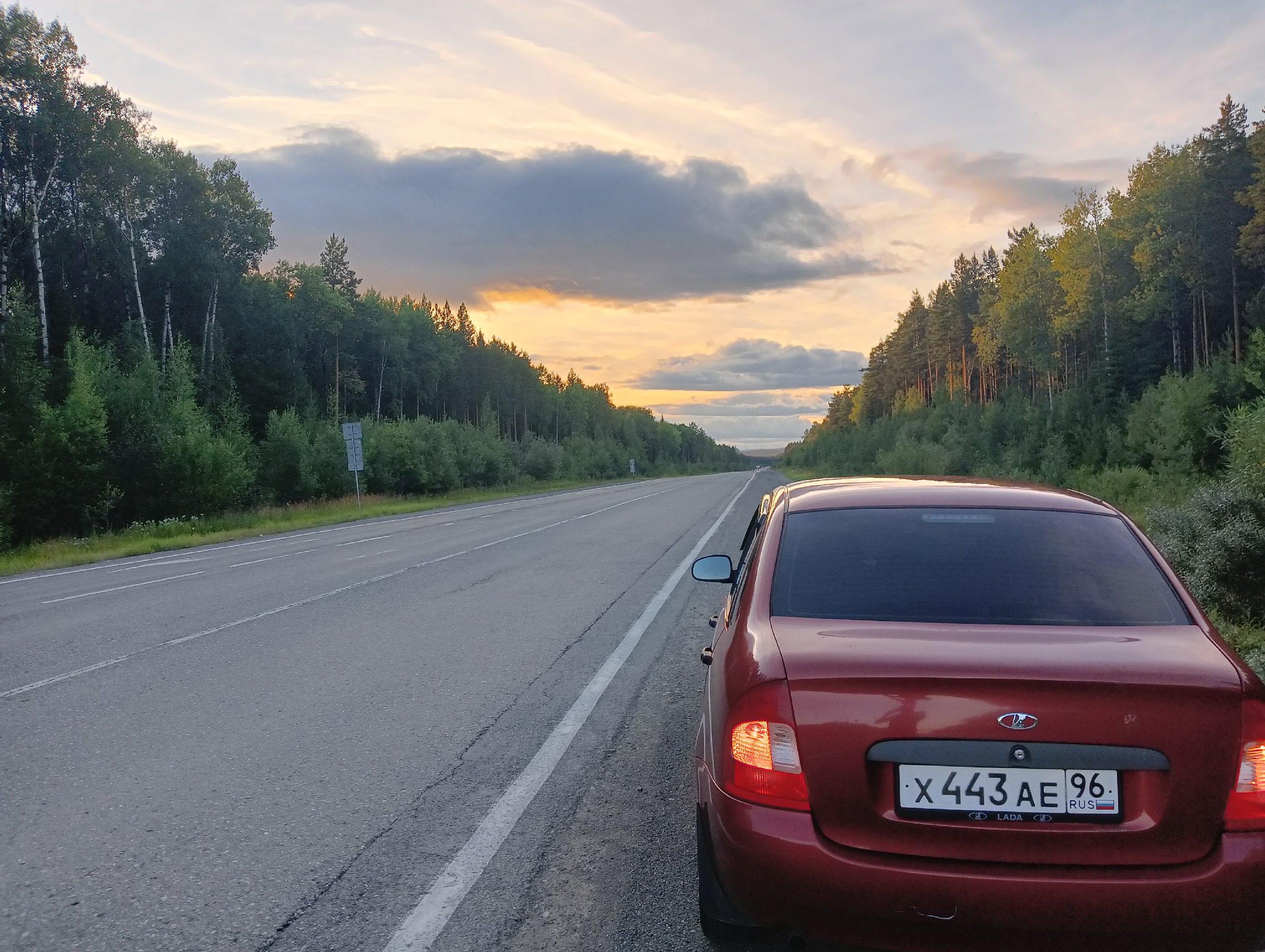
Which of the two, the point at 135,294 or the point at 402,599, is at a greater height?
the point at 135,294

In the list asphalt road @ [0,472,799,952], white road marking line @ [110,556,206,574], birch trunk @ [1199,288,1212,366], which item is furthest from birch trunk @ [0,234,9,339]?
birch trunk @ [1199,288,1212,366]

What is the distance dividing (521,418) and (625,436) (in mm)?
50623

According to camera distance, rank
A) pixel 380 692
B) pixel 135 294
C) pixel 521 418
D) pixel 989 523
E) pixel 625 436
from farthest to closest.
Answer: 1. pixel 625 436
2. pixel 521 418
3. pixel 135 294
4. pixel 380 692
5. pixel 989 523

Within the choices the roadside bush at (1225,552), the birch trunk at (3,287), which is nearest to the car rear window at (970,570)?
the roadside bush at (1225,552)

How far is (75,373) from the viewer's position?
2645 cm

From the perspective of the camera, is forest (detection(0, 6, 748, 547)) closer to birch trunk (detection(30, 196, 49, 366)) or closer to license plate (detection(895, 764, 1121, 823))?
birch trunk (detection(30, 196, 49, 366))

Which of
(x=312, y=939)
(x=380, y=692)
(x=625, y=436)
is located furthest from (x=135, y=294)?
(x=625, y=436)

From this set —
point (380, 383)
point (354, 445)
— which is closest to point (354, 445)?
point (354, 445)

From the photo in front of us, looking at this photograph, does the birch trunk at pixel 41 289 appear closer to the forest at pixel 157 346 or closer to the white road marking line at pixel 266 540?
the forest at pixel 157 346

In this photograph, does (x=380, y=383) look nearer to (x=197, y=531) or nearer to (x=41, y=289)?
(x=41, y=289)

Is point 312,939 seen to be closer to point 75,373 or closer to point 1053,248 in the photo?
point 75,373

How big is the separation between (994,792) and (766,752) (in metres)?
0.62

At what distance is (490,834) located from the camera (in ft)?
12.7

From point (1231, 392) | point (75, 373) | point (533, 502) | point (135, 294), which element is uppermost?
point (135, 294)
